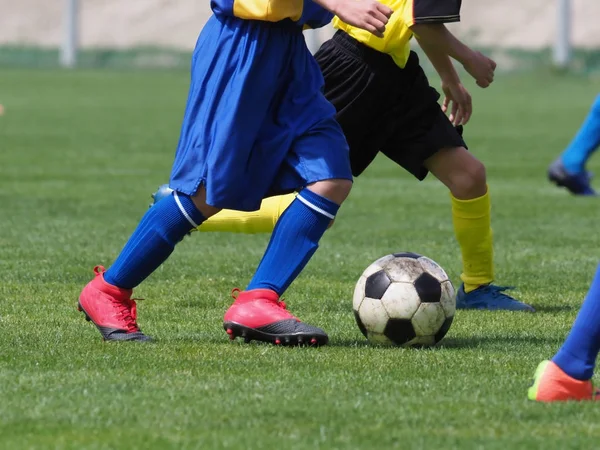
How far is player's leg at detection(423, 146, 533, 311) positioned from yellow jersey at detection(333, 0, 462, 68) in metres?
0.37

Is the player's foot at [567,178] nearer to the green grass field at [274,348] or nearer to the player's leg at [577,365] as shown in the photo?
the green grass field at [274,348]

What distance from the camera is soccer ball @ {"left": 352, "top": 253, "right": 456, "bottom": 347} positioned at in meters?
5.48

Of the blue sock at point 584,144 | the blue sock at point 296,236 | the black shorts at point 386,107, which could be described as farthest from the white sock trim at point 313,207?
the blue sock at point 584,144

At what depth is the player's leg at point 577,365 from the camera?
410 centimetres

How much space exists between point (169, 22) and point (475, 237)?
70525mm

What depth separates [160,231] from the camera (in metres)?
5.39

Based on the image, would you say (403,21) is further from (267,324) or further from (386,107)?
(267,324)

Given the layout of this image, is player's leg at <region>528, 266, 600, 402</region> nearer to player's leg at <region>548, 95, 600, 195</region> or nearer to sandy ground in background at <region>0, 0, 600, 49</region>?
player's leg at <region>548, 95, 600, 195</region>

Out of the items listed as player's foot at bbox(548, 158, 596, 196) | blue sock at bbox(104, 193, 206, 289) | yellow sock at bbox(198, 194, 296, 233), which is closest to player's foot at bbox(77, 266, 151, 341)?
blue sock at bbox(104, 193, 206, 289)

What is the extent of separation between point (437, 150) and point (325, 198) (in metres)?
1.15

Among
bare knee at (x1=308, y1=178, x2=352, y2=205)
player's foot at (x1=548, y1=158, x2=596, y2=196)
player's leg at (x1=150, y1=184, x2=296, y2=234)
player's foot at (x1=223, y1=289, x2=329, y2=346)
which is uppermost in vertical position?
bare knee at (x1=308, y1=178, x2=352, y2=205)

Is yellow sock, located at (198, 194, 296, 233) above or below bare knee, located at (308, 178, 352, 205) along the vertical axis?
below

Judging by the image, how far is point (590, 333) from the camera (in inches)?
162

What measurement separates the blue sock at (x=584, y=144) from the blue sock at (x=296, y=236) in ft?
20.6
